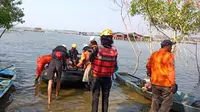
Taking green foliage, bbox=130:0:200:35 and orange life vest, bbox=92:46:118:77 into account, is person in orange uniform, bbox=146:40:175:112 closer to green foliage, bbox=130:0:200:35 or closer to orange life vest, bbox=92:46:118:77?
orange life vest, bbox=92:46:118:77

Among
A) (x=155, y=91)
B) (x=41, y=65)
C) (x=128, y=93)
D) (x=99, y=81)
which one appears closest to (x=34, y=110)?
(x=41, y=65)

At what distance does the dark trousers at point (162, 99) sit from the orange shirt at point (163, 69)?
0.44 ft

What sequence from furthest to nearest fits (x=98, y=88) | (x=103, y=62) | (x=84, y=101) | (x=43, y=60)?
(x=84, y=101), (x=43, y=60), (x=98, y=88), (x=103, y=62)

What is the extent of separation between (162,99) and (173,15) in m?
6.49

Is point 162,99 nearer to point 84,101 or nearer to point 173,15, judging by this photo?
point 84,101

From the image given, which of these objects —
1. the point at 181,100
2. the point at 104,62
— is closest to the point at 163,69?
the point at 104,62

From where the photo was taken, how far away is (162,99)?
22.5 ft

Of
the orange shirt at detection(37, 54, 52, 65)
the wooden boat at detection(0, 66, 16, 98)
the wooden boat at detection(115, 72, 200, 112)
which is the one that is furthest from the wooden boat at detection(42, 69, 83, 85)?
the wooden boat at detection(115, 72, 200, 112)

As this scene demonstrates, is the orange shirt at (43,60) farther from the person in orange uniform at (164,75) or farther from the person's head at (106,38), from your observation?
the person in orange uniform at (164,75)

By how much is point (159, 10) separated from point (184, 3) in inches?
45.2

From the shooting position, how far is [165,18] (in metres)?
12.9

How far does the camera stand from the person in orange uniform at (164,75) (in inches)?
259

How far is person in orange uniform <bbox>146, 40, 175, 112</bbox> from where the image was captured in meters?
6.59

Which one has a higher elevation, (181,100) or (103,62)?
(103,62)
